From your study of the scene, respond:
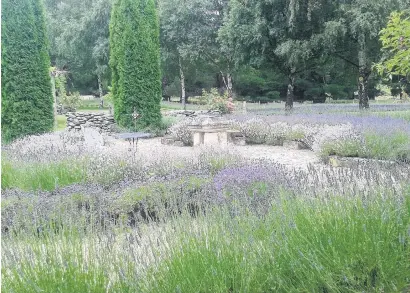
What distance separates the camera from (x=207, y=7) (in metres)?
23.4

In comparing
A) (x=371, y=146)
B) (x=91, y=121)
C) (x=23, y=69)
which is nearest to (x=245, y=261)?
(x=371, y=146)

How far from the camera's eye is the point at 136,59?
1408 centimetres

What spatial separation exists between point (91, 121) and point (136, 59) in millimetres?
4612

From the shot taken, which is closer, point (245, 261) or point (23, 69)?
point (245, 261)

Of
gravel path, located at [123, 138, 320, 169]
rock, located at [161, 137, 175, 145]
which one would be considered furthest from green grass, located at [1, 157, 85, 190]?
rock, located at [161, 137, 175, 145]

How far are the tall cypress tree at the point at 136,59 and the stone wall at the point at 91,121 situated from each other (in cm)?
279

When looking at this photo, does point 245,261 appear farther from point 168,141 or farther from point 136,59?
point 136,59

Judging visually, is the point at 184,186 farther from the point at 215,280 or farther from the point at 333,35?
the point at 333,35

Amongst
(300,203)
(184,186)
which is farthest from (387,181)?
(184,186)

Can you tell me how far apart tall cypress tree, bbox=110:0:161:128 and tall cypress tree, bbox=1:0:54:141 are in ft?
9.93

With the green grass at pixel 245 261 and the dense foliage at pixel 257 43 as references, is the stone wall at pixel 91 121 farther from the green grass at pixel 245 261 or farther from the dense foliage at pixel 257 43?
the green grass at pixel 245 261

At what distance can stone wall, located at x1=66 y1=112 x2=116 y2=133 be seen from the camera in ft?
56.1

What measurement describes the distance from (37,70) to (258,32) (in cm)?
971

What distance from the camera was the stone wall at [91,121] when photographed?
56.1 ft
